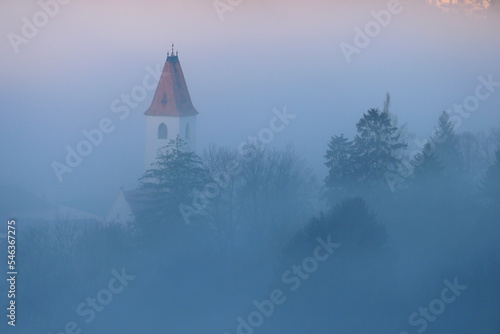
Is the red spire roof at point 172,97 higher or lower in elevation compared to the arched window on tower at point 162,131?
higher

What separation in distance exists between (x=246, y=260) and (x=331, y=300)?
2.95m

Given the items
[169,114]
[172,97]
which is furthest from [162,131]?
[172,97]

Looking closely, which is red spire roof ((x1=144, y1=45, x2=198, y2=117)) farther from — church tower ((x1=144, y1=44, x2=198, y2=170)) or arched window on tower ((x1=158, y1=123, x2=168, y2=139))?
arched window on tower ((x1=158, y1=123, x2=168, y2=139))

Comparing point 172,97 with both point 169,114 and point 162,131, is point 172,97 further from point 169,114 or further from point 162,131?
point 162,131

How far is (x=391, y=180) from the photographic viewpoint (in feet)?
93.4

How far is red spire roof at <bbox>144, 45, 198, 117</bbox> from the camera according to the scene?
36.4m

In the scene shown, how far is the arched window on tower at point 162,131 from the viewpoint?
3706 centimetres

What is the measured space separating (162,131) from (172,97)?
1.13 meters

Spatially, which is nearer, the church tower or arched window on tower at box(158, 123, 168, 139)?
the church tower

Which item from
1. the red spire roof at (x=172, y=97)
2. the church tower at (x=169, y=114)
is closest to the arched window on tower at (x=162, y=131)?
the church tower at (x=169, y=114)

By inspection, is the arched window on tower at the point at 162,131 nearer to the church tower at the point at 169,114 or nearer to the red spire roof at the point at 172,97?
the church tower at the point at 169,114

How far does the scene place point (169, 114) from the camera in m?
36.9

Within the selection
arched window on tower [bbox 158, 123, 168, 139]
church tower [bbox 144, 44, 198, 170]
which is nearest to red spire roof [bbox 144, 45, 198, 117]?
church tower [bbox 144, 44, 198, 170]

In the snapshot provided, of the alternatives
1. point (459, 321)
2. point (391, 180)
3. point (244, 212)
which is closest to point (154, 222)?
point (244, 212)
